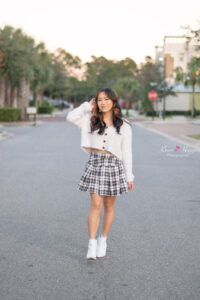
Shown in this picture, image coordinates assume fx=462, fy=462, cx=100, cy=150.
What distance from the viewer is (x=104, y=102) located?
173 inches

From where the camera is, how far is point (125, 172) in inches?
179

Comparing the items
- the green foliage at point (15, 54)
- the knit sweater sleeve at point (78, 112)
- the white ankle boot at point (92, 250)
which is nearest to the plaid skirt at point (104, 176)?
the knit sweater sleeve at point (78, 112)

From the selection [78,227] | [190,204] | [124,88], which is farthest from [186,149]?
[124,88]

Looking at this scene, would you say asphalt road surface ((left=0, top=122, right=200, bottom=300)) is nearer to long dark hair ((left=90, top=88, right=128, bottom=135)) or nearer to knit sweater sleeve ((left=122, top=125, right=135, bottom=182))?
knit sweater sleeve ((left=122, top=125, right=135, bottom=182))

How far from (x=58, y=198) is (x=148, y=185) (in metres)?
2.20

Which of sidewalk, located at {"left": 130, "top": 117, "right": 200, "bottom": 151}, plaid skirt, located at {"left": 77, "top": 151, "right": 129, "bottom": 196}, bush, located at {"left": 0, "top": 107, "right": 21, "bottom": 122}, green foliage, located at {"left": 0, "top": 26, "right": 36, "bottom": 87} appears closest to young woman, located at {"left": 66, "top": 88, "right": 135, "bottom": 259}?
plaid skirt, located at {"left": 77, "top": 151, "right": 129, "bottom": 196}

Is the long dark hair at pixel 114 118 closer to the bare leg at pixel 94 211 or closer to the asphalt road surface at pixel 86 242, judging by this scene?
the bare leg at pixel 94 211

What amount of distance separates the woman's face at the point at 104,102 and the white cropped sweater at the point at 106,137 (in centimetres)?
11

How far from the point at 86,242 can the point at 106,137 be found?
1.35 m

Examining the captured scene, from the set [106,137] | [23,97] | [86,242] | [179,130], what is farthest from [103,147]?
[23,97]

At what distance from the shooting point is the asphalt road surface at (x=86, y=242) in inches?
148

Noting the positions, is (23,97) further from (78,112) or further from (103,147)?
(103,147)

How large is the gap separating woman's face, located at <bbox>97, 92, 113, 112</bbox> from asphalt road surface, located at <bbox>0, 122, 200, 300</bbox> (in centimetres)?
148

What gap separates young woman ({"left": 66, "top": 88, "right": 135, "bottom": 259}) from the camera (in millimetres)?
4418
